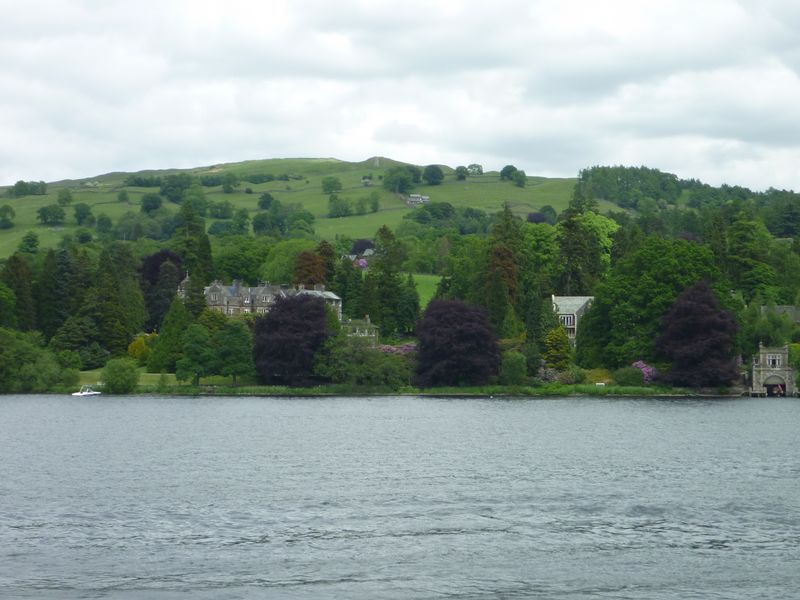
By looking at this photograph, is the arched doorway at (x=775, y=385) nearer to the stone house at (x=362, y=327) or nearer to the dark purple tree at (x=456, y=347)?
the dark purple tree at (x=456, y=347)

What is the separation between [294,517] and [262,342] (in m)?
63.8

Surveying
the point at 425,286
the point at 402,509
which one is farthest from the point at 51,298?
the point at 402,509

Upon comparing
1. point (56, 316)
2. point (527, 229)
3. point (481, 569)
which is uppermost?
point (527, 229)

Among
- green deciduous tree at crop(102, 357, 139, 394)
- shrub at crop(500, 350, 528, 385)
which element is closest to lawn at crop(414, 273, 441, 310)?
shrub at crop(500, 350, 528, 385)

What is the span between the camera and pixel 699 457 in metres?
57.8

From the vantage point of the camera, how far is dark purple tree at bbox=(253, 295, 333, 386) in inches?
4072

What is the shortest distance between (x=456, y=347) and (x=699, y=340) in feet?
61.5

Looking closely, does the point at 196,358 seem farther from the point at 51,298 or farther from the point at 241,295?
the point at 241,295

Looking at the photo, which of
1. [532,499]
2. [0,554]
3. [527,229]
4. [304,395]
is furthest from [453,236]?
[0,554]

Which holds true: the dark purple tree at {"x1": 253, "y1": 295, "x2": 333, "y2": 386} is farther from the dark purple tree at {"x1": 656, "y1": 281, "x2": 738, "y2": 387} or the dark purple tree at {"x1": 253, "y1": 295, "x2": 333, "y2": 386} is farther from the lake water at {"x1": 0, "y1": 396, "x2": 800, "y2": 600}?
the dark purple tree at {"x1": 656, "y1": 281, "x2": 738, "y2": 387}

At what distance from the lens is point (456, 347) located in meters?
100

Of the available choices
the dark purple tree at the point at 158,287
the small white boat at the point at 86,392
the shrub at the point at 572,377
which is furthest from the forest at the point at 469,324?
the dark purple tree at the point at 158,287

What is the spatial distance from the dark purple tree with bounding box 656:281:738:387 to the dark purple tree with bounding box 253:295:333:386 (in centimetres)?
2771

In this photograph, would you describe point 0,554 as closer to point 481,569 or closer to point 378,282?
point 481,569
